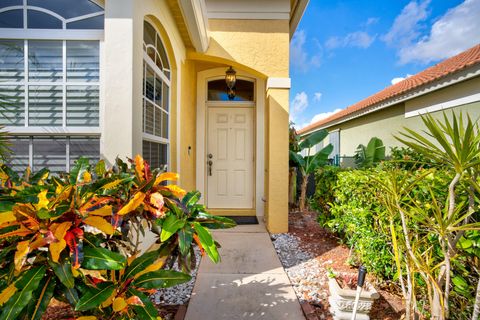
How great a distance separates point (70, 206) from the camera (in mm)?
1245

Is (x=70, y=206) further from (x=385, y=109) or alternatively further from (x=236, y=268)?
(x=385, y=109)

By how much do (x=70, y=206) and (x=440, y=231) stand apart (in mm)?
2251

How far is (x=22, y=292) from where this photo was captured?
3.63 ft

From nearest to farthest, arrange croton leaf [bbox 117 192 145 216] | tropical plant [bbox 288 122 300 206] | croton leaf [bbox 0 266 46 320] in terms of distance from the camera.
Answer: croton leaf [bbox 0 266 46 320]
croton leaf [bbox 117 192 145 216]
tropical plant [bbox 288 122 300 206]

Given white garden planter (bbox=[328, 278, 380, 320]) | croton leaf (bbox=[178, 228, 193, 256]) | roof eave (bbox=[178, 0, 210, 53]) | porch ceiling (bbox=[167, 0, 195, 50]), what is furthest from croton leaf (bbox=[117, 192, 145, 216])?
porch ceiling (bbox=[167, 0, 195, 50])

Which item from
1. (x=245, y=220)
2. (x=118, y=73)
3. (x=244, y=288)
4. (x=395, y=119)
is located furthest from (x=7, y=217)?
(x=395, y=119)

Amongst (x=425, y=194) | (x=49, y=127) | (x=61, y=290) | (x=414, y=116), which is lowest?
(x=61, y=290)

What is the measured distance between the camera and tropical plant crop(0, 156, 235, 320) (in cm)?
114

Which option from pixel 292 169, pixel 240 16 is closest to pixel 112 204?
pixel 240 16

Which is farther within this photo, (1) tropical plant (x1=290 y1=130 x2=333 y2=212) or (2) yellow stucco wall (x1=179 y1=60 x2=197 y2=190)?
(1) tropical plant (x1=290 y1=130 x2=333 y2=212)

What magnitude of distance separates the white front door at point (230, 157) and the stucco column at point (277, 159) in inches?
52.8

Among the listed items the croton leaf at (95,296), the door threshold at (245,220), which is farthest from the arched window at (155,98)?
the door threshold at (245,220)

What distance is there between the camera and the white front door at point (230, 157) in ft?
20.7

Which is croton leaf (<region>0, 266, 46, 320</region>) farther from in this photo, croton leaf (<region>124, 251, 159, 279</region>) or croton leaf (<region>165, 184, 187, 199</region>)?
croton leaf (<region>165, 184, 187, 199</region>)
